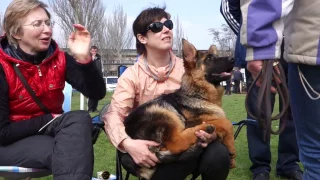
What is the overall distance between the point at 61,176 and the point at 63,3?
32.1 meters

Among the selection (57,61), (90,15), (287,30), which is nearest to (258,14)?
Result: (287,30)

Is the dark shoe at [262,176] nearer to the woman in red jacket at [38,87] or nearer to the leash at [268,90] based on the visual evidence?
the woman in red jacket at [38,87]

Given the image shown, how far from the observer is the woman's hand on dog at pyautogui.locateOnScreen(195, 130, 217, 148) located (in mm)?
2712

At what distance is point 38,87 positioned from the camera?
9.79 ft

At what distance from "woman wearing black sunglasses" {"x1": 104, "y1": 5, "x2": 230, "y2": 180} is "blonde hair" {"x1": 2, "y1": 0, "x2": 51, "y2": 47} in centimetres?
94

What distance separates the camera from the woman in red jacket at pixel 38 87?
271 centimetres

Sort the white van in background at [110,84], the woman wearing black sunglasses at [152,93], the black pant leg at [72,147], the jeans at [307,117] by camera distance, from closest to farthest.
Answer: the jeans at [307,117] < the black pant leg at [72,147] < the woman wearing black sunglasses at [152,93] < the white van in background at [110,84]

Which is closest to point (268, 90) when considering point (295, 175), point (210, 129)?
point (210, 129)

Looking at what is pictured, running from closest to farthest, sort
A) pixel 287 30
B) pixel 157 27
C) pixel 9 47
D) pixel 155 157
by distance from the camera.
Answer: pixel 287 30, pixel 155 157, pixel 9 47, pixel 157 27

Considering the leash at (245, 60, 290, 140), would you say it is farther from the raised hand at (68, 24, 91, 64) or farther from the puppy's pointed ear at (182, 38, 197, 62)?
the raised hand at (68, 24, 91, 64)

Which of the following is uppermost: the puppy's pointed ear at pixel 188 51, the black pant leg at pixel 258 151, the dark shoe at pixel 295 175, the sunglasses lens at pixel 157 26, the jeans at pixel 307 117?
the sunglasses lens at pixel 157 26

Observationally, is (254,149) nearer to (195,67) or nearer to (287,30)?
(195,67)

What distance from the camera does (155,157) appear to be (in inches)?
109

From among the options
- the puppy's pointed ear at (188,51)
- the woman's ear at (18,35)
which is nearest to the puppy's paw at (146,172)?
the puppy's pointed ear at (188,51)
